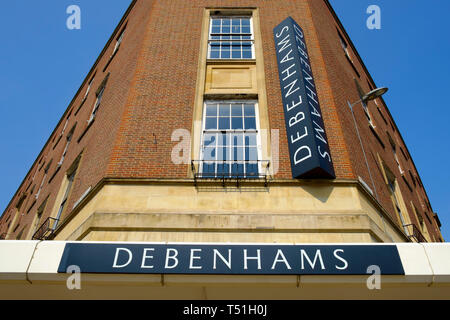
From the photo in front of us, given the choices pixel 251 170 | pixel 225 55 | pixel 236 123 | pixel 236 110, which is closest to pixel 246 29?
pixel 225 55

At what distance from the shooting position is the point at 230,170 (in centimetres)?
786

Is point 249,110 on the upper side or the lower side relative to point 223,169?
upper

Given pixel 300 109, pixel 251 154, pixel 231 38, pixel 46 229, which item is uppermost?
pixel 231 38

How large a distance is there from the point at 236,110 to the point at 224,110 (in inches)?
13.4

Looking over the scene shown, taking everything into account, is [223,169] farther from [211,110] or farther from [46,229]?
[46,229]

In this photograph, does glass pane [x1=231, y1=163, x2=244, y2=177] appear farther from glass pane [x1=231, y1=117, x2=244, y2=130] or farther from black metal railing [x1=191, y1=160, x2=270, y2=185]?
glass pane [x1=231, y1=117, x2=244, y2=130]

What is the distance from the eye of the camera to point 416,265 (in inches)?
221

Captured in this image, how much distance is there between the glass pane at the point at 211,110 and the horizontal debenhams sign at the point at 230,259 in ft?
14.1

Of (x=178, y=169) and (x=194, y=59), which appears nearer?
(x=178, y=169)

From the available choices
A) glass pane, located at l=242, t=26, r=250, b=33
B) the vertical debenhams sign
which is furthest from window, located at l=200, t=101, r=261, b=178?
glass pane, located at l=242, t=26, r=250, b=33
